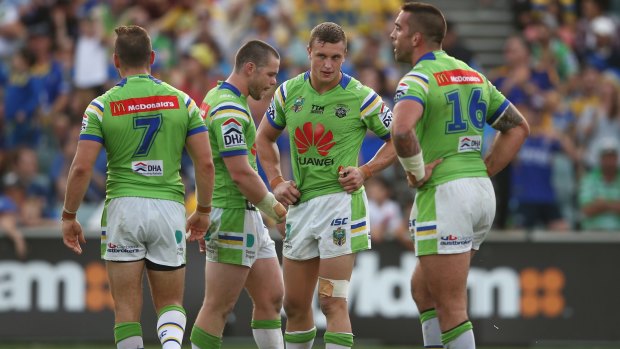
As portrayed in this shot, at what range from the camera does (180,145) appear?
10.1 meters

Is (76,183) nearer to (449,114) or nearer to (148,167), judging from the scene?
(148,167)

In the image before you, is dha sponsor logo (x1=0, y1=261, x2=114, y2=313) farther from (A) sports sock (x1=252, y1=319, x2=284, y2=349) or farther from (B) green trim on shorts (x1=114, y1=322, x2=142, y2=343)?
(B) green trim on shorts (x1=114, y1=322, x2=142, y2=343)

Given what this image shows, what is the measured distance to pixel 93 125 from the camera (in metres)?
9.83

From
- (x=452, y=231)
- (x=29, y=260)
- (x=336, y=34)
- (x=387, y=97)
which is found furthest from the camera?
(x=387, y=97)

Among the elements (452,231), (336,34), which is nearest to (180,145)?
(336,34)

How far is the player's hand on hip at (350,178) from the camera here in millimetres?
10422

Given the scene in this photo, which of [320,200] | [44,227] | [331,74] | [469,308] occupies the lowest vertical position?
[469,308]

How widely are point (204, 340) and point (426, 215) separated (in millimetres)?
2311

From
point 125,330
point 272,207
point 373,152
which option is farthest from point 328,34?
point 373,152

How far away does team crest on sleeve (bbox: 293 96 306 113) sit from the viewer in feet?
34.9

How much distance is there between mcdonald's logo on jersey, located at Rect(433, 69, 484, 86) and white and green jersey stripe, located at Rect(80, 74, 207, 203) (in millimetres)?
1981

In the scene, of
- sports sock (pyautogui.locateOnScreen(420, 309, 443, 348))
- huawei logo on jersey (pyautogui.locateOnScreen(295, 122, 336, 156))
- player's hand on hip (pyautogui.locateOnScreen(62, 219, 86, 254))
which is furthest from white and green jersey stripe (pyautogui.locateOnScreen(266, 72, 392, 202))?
player's hand on hip (pyautogui.locateOnScreen(62, 219, 86, 254))

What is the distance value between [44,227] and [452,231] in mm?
8014

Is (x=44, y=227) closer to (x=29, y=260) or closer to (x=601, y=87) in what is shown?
(x=29, y=260)
